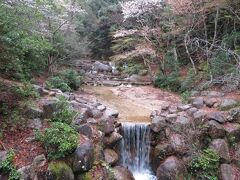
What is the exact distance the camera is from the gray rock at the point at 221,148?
847 centimetres

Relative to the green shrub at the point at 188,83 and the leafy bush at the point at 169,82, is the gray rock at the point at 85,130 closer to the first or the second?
the green shrub at the point at 188,83

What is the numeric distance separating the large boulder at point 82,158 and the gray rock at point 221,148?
3982 mm

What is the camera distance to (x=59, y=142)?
284 inches

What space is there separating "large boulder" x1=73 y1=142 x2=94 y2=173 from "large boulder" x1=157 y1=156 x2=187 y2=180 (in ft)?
8.19

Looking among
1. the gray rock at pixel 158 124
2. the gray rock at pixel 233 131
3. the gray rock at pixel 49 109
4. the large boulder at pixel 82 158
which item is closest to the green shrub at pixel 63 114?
the gray rock at pixel 49 109

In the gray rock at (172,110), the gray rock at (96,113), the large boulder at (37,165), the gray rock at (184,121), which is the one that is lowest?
the large boulder at (37,165)

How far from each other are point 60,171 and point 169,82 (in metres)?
10.9

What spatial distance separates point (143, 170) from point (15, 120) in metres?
4.67

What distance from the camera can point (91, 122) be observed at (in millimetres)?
8859

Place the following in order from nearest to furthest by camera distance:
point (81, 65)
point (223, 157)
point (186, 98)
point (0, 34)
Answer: point (0, 34) → point (223, 157) → point (186, 98) → point (81, 65)

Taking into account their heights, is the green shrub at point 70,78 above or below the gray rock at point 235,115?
A: above

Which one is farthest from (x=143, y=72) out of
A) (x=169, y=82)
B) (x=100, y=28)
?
(x=100, y=28)

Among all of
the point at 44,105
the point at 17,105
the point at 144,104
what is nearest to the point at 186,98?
the point at 144,104

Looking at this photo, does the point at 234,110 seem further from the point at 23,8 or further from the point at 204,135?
the point at 23,8
